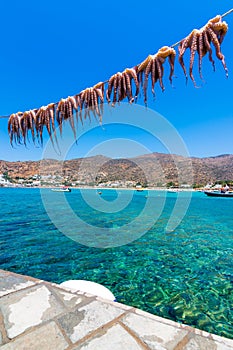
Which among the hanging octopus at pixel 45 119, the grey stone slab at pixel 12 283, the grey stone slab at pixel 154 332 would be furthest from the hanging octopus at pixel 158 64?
the grey stone slab at pixel 12 283

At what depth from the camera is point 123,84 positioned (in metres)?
2.32

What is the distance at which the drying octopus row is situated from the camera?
1.92 meters

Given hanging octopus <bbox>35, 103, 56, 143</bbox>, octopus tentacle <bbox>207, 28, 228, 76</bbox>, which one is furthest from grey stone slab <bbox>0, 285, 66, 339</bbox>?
octopus tentacle <bbox>207, 28, 228, 76</bbox>

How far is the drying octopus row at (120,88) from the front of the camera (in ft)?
6.30

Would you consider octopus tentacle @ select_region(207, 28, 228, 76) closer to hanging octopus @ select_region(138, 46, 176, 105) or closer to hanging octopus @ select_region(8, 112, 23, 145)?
hanging octopus @ select_region(138, 46, 176, 105)

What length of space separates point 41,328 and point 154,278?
518 centimetres

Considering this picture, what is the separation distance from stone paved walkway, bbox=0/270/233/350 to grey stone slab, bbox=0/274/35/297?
0.12 meters

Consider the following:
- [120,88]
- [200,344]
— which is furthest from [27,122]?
[200,344]

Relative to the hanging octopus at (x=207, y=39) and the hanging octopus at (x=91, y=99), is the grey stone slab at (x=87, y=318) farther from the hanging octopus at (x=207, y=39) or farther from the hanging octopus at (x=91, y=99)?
the hanging octopus at (x=207, y=39)

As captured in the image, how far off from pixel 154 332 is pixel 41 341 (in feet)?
4.20

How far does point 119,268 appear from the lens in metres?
7.82

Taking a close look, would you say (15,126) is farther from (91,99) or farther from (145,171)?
(145,171)

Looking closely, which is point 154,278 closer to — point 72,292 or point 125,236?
point 72,292

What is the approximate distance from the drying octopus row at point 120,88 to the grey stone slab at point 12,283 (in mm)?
2418
